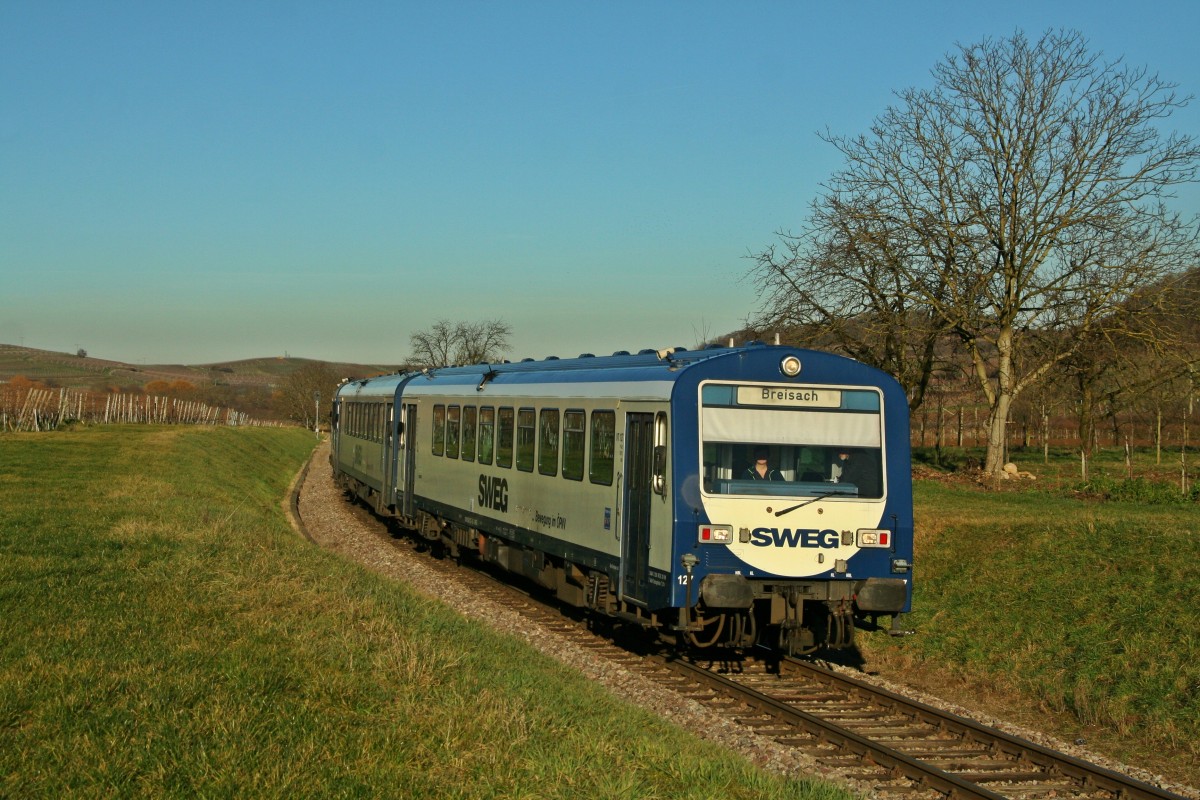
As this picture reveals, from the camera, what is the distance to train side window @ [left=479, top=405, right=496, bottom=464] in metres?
16.8

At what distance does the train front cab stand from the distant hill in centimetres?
10460

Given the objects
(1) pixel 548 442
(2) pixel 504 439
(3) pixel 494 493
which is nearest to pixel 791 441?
(1) pixel 548 442

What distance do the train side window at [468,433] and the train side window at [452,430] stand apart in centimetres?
34

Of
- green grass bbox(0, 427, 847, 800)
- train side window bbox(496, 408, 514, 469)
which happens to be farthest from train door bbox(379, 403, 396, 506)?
green grass bbox(0, 427, 847, 800)

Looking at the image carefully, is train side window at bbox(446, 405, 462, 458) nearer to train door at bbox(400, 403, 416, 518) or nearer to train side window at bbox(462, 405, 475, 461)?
train side window at bbox(462, 405, 475, 461)

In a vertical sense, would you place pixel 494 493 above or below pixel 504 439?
below

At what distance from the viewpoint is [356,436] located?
1147 inches

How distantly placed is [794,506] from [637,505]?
1.62 meters

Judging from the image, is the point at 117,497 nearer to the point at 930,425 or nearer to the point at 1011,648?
the point at 1011,648

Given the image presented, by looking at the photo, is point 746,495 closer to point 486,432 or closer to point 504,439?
point 504,439

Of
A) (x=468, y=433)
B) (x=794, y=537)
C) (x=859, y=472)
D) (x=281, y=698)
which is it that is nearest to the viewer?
(x=281, y=698)

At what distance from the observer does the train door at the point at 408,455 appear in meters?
21.8

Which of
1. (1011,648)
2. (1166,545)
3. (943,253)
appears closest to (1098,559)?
(1166,545)

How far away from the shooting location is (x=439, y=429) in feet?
65.2
